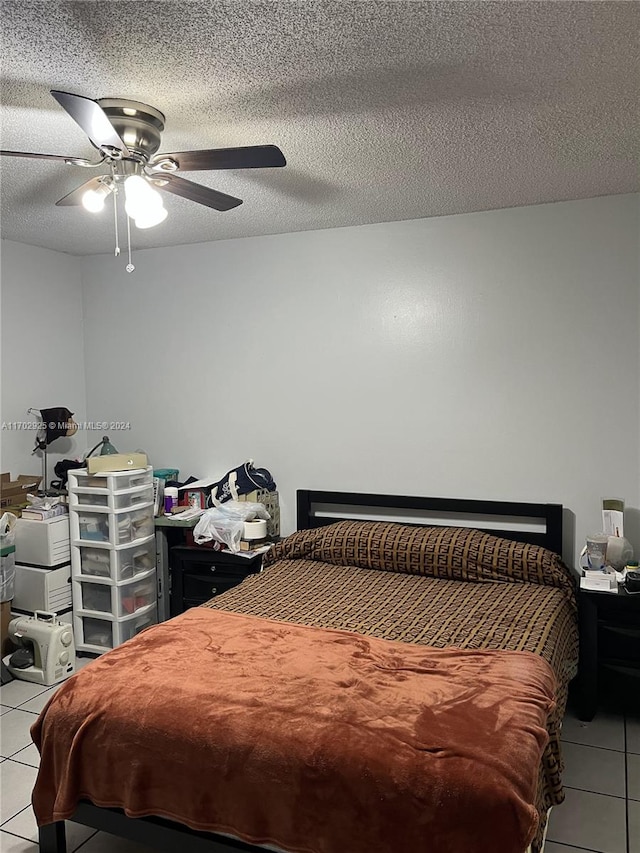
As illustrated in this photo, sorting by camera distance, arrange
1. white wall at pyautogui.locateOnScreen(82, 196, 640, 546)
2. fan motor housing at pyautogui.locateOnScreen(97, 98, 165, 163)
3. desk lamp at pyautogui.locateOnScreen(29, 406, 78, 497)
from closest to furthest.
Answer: fan motor housing at pyautogui.locateOnScreen(97, 98, 165, 163)
white wall at pyautogui.locateOnScreen(82, 196, 640, 546)
desk lamp at pyautogui.locateOnScreen(29, 406, 78, 497)

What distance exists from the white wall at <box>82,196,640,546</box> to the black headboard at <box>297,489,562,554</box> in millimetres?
73

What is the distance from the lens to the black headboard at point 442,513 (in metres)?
3.69

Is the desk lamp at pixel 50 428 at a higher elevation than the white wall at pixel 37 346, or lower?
lower

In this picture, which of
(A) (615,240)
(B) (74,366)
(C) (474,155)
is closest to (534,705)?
(C) (474,155)

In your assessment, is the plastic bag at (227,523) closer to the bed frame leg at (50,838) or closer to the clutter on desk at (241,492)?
the clutter on desk at (241,492)

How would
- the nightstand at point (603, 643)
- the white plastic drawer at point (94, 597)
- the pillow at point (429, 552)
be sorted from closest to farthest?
the nightstand at point (603, 643)
the pillow at point (429, 552)
the white plastic drawer at point (94, 597)

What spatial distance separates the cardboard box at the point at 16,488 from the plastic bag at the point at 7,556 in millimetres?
297

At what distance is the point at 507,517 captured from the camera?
12.6ft

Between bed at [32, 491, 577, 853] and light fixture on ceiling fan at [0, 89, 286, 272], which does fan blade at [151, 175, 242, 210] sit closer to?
light fixture on ceiling fan at [0, 89, 286, 272]

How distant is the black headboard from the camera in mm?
3689

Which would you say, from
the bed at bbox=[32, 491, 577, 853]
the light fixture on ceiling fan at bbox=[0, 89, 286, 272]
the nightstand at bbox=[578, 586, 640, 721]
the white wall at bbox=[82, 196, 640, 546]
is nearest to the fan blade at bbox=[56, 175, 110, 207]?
the light fixture on ceiling fan at bbox=[0, 89, 286, 272]

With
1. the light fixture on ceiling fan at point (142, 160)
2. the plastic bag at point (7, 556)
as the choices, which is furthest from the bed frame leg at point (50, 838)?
the light fixture on ceiling fan at point (142, 160)

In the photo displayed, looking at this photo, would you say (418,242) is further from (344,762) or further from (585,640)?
(344,762)

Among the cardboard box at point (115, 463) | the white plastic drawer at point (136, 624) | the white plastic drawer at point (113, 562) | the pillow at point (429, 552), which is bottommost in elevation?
the white plastic drawer at point (136, 624)
